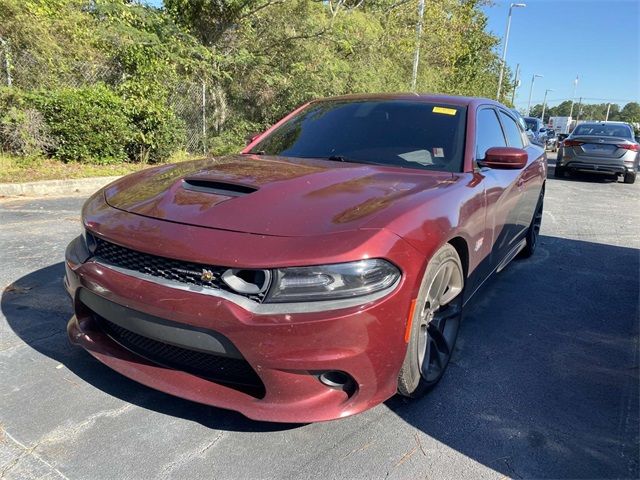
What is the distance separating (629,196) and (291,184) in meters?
10.3

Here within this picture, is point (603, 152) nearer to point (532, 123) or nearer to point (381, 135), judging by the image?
point (532, 123)

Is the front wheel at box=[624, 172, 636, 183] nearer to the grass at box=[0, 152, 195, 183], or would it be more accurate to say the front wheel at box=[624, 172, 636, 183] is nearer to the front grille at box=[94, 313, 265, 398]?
the grass at box=[0, 152, 195, 183]

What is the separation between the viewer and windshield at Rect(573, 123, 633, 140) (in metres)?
12.1

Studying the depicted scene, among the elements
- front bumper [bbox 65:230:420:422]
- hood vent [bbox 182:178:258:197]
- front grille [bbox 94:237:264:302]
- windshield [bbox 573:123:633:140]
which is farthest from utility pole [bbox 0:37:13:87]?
windshield [bbox 573:123:633:140]

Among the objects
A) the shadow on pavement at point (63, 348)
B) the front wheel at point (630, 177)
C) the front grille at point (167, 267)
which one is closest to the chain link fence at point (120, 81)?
the shadow on pavement at point (63, 348)

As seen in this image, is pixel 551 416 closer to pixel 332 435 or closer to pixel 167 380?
pixel 332 435

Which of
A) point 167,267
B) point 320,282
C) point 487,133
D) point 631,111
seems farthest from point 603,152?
point 631,111

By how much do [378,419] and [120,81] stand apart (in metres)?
9.48

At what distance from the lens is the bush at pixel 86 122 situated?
8375 millimetres

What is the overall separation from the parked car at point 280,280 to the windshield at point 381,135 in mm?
147

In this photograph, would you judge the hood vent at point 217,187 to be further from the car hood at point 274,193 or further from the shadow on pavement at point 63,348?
the shadow on pavement at point 63,348

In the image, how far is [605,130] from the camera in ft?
40.8

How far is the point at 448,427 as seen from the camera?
92.2 inches

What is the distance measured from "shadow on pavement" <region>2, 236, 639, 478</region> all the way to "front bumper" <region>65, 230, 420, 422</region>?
313mm
